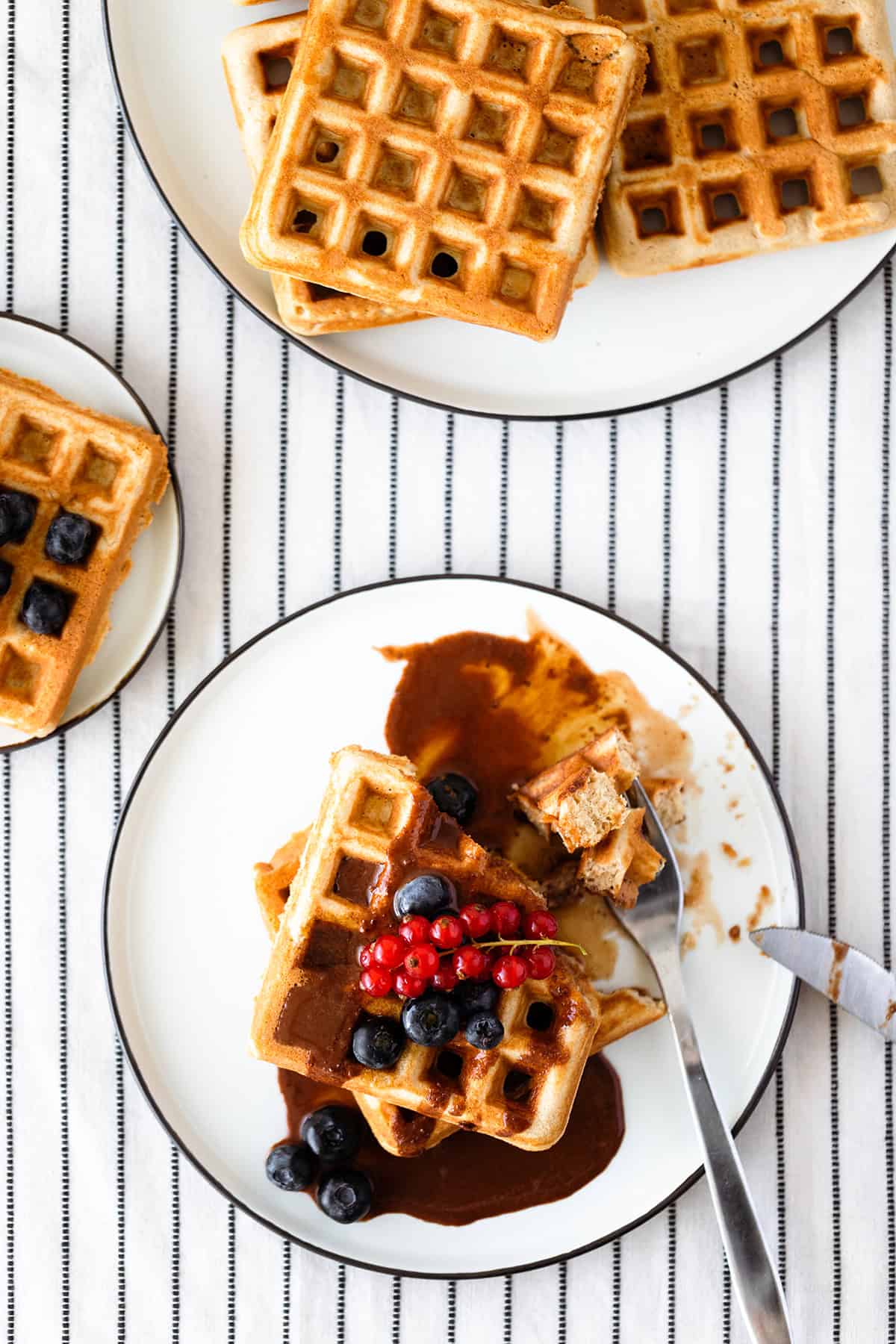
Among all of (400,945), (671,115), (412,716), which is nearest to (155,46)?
(671,115)

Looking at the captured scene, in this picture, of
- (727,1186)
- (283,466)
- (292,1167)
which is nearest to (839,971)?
(727,1186)

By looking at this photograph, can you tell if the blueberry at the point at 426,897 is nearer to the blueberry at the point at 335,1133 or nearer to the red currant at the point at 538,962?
the red currant at the point at 538,962

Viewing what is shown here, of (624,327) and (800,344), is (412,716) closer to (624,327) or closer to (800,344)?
(624,327)

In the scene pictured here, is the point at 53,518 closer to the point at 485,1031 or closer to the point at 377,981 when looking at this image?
the point at 377,981

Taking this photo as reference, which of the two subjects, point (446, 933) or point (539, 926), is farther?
point (539, 926)

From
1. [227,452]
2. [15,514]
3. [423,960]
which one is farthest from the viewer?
[227,452]

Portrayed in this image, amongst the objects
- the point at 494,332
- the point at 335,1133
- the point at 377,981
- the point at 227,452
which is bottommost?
the point at 335,1133
